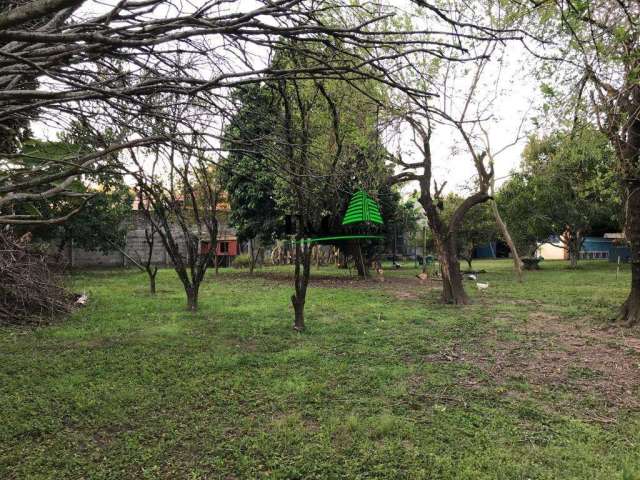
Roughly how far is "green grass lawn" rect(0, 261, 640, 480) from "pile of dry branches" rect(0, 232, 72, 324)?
0.60 meters

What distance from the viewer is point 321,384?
4387 millimetres

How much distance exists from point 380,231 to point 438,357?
13.1 m

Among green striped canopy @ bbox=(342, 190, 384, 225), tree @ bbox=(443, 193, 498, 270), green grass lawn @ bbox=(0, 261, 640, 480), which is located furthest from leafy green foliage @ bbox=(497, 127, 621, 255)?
green grass lawn @ bbox=(0, 261, 640, 480)

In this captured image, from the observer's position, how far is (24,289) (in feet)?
25.2

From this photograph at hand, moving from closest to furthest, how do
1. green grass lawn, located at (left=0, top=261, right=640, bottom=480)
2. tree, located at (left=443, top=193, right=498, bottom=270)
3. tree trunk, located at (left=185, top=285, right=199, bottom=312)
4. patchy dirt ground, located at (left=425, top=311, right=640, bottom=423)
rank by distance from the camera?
green grass lawn, located at (left=0, top=261, right=640, bottom=480) → patchy dirt ground, located at (left=425, top=311, right=640, bottom=423) → tree trunk, located at (left=185, top=285, right=199, bottom=312) → tree, located at (left=443, top=193, right=498, bottom=270)

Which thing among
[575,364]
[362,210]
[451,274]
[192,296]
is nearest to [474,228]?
[362,210]

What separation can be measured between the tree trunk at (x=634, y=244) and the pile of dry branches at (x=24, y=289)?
32.0 ft

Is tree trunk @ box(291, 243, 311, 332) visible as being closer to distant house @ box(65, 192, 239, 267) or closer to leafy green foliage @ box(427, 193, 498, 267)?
distant house @ box(65, 192, 239, 267)

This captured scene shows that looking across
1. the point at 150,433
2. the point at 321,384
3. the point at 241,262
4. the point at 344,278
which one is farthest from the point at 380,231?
the point at 150,433

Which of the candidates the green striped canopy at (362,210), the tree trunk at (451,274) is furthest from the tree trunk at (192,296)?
the tree trunk at (451,274)

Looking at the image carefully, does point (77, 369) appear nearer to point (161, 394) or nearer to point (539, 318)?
point (161, 394)

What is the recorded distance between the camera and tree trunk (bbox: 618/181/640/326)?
7.25 meters

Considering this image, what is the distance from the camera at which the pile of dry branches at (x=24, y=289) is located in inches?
292

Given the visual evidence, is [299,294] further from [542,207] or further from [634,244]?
[542,207]
